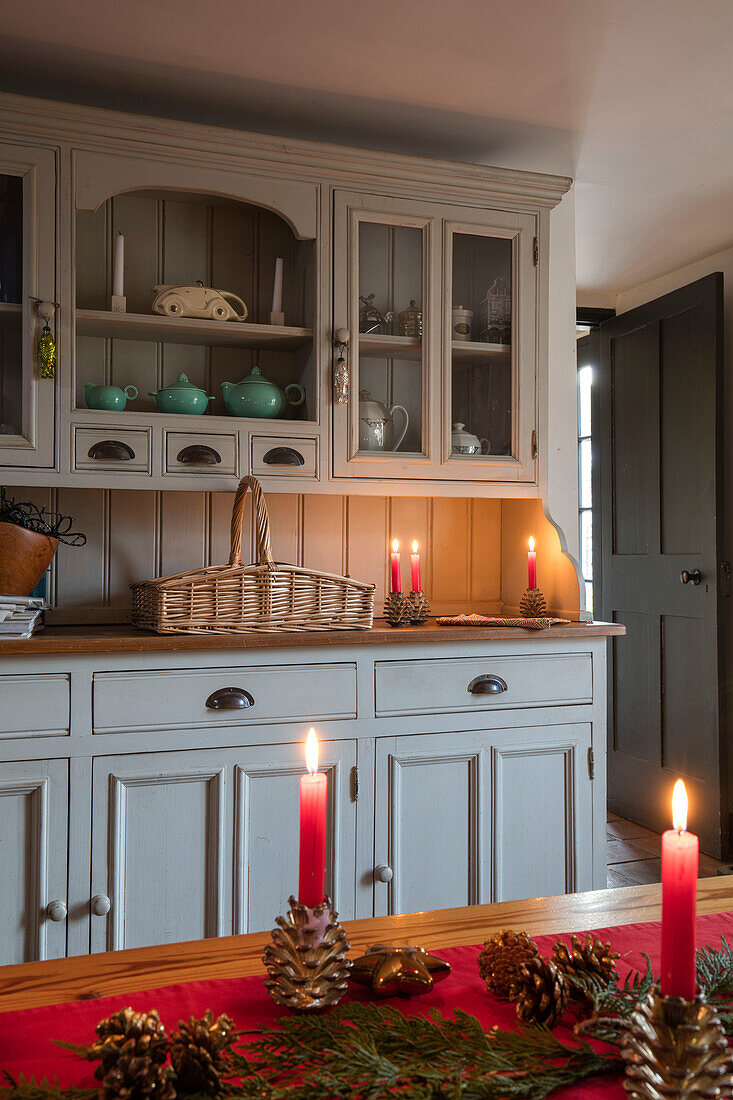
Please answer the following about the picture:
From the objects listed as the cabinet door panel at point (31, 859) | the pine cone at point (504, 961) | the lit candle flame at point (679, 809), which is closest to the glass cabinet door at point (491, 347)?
the cabinet door panel at point (31, 859)

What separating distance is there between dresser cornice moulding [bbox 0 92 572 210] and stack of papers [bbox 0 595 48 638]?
1.05 meters

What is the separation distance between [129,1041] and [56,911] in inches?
54.7

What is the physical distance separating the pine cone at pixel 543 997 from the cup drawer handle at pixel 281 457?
1.63 metres

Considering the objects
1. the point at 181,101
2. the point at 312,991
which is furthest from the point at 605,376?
the point at 312,991

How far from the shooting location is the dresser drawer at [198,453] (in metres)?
2.09

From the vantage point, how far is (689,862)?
49cm

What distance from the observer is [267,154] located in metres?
2.16

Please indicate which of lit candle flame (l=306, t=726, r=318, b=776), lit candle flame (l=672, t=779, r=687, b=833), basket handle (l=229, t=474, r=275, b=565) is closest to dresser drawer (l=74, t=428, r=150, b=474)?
basket handle (l=229, t=474, r=275, b=565)

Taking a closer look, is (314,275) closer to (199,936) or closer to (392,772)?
(392,772)

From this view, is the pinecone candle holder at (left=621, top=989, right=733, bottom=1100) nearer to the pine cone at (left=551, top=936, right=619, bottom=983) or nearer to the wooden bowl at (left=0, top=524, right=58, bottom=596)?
the pine cone at (left=551, top=936, right=619, bottom=983)

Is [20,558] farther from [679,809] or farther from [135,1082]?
[679,809]

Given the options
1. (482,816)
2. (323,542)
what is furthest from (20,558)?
(482,816)

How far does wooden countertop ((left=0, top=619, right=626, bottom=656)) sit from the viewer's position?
181 cm

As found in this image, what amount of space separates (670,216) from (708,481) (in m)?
0.95
